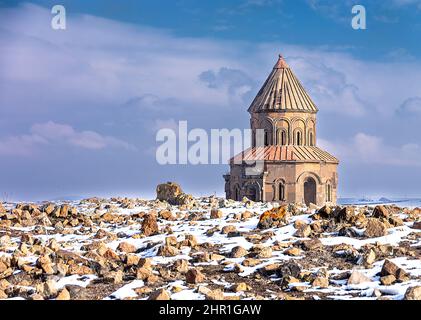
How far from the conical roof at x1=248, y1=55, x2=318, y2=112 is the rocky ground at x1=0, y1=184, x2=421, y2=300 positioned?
2490cm

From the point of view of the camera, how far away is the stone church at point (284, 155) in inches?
1721

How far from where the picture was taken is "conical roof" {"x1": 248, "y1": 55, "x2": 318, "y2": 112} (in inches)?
1764

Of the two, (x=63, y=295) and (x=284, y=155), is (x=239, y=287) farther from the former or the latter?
(x=284, y=155)

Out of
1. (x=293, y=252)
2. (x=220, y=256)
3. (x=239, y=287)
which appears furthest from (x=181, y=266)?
(x=293, y=252)

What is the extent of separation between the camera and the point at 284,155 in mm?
44000

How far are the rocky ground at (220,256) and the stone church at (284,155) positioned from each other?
2339cm

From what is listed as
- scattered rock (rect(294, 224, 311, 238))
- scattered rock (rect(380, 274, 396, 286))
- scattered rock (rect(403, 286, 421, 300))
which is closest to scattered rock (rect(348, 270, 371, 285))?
scattered rock (rect(380, 274, 396, 286))

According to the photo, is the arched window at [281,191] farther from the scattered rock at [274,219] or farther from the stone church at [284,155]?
the scattered rock at [274,219]

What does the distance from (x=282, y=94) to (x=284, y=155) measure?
150 inches

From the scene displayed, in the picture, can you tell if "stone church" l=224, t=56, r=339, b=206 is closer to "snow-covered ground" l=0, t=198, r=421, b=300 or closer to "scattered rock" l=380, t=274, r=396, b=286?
"snow-covered ground" l=0, t=198, r=421, b=300

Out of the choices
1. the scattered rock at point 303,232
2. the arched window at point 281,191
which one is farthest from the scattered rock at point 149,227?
the arched window at point 281,191
